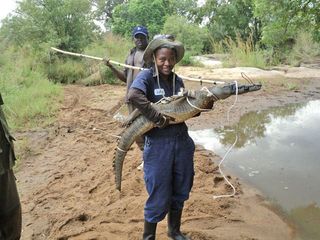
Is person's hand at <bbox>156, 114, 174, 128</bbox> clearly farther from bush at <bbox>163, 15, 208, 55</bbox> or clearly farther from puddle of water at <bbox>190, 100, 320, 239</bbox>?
bush at <bbox>163, 15, 208, 55</bbox>

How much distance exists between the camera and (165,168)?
259cm

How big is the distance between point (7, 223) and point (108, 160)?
302 cm

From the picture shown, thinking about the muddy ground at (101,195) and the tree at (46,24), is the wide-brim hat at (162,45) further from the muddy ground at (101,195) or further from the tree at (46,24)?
the tree at (46,24)

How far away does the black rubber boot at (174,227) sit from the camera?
9.64ft

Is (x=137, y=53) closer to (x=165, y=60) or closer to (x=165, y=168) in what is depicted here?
(x=165, y=60)

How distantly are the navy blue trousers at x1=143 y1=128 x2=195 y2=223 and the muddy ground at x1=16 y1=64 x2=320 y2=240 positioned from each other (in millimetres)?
614

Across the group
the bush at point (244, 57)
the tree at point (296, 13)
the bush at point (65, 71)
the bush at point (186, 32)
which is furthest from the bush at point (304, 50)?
the tree at point (296, 13)

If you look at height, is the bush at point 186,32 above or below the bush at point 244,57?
above

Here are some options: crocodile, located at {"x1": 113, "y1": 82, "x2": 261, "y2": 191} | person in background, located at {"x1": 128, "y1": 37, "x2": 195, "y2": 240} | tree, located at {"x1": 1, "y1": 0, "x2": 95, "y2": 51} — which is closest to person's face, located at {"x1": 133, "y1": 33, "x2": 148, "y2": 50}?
person in background, located at {"x1": 128, "y1": 37, "x2": 195, "y2": 240}

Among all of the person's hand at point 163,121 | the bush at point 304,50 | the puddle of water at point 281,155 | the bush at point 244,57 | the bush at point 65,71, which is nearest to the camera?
the person's hand at point 163,121

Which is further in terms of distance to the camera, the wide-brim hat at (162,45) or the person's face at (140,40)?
the person's face at (140,40)

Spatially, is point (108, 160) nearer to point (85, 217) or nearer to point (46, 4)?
point (85, 217)

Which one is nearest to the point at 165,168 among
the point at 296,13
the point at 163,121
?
the point at 163,121

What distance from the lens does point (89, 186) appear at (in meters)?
4.41
